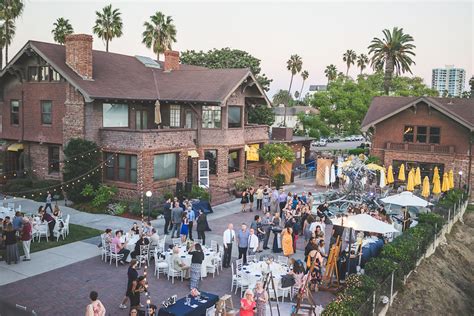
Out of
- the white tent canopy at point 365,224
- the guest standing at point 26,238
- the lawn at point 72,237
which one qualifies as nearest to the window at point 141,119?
the lawn at point 72,237

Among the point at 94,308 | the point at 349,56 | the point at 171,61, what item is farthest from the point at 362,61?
the point at 94,308

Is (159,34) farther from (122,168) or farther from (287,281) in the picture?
(287,281)

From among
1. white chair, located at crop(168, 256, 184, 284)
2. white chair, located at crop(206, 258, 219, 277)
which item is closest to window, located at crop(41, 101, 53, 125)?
white chair, located at crop(168, 256, 184, 284)

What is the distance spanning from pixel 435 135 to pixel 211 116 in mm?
18075

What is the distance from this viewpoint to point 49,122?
95.2 ft

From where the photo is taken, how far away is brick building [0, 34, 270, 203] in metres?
26.8

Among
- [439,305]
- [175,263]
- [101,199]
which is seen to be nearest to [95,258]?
[175,263]

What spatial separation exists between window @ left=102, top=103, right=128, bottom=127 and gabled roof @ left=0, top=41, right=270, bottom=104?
0.98 m

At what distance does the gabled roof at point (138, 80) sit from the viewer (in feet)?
89.4

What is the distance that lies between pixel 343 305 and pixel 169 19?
50.5 meters

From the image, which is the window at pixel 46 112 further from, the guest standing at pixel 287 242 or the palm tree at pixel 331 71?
the palm tree at pixel 331 71

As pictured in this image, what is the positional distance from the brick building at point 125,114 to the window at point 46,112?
2.5 inches

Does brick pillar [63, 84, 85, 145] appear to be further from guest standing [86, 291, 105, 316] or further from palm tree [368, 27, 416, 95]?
palm tree [368, 27, 416, 95]

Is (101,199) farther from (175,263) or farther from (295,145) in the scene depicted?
(295,145)
